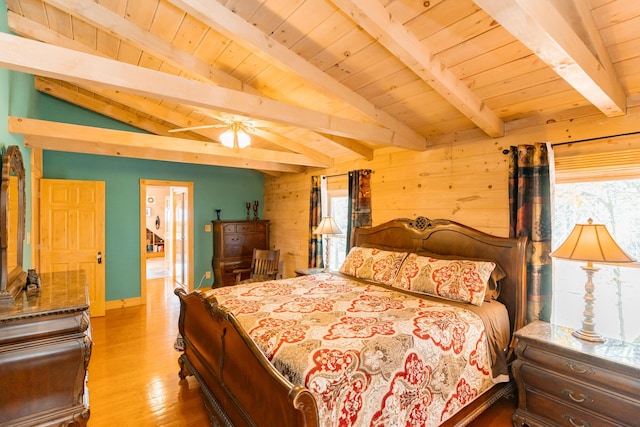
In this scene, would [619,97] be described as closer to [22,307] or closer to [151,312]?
[22,307]

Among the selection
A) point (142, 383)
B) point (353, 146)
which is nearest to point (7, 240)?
point (142, 383)

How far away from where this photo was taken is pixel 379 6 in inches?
71.7

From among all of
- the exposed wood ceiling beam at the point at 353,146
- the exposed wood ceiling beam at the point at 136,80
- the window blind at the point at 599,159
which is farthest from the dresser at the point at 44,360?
the window blind at the point at 599,159

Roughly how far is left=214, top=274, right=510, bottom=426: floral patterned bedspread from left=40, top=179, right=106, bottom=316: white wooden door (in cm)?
308

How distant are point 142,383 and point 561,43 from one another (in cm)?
381

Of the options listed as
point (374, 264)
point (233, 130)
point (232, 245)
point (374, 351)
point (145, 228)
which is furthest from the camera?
point (232, 245)

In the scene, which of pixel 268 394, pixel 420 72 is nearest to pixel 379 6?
pixel 420 72

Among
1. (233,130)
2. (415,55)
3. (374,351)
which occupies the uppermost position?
(415,55)

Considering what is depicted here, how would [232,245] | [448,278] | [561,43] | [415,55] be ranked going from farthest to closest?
[232,245] → [448,278] → [415,55] → [561,43]

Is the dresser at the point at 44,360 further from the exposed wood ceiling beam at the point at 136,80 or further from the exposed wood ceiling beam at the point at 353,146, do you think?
the exposed wood ceiling beam at the point at 353,146

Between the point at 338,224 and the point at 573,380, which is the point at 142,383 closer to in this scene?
the point at 338,224

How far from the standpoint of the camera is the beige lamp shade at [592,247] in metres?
1.88

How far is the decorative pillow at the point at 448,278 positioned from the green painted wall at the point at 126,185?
12.9 feet

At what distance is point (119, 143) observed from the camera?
3.13 meters
